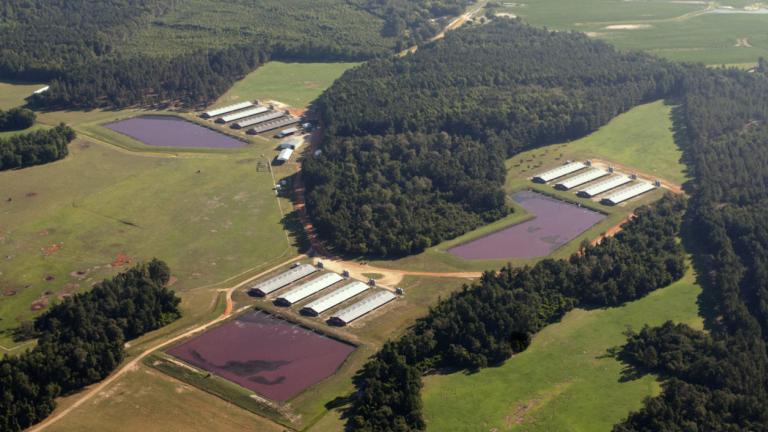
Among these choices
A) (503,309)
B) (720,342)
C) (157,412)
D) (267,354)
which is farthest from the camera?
(503,309)

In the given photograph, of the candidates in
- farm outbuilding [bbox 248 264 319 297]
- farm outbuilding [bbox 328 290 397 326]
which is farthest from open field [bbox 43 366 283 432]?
farm outbuilding [bbox 248 264 319 297]

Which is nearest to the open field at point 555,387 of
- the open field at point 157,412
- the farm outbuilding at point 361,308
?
the farm outbuilding at point 361,308

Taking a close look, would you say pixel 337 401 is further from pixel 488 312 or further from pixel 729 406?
pixel 729 406

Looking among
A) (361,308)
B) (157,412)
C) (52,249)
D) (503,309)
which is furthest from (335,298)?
(52,249)

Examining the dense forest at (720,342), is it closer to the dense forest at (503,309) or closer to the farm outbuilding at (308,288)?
the dense forest at (503,309)

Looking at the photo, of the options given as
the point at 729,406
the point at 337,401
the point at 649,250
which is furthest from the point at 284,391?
the point at 649,250

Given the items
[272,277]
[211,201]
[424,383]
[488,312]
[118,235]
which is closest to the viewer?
[424,383]

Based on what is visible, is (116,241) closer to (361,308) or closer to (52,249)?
(52,249)
